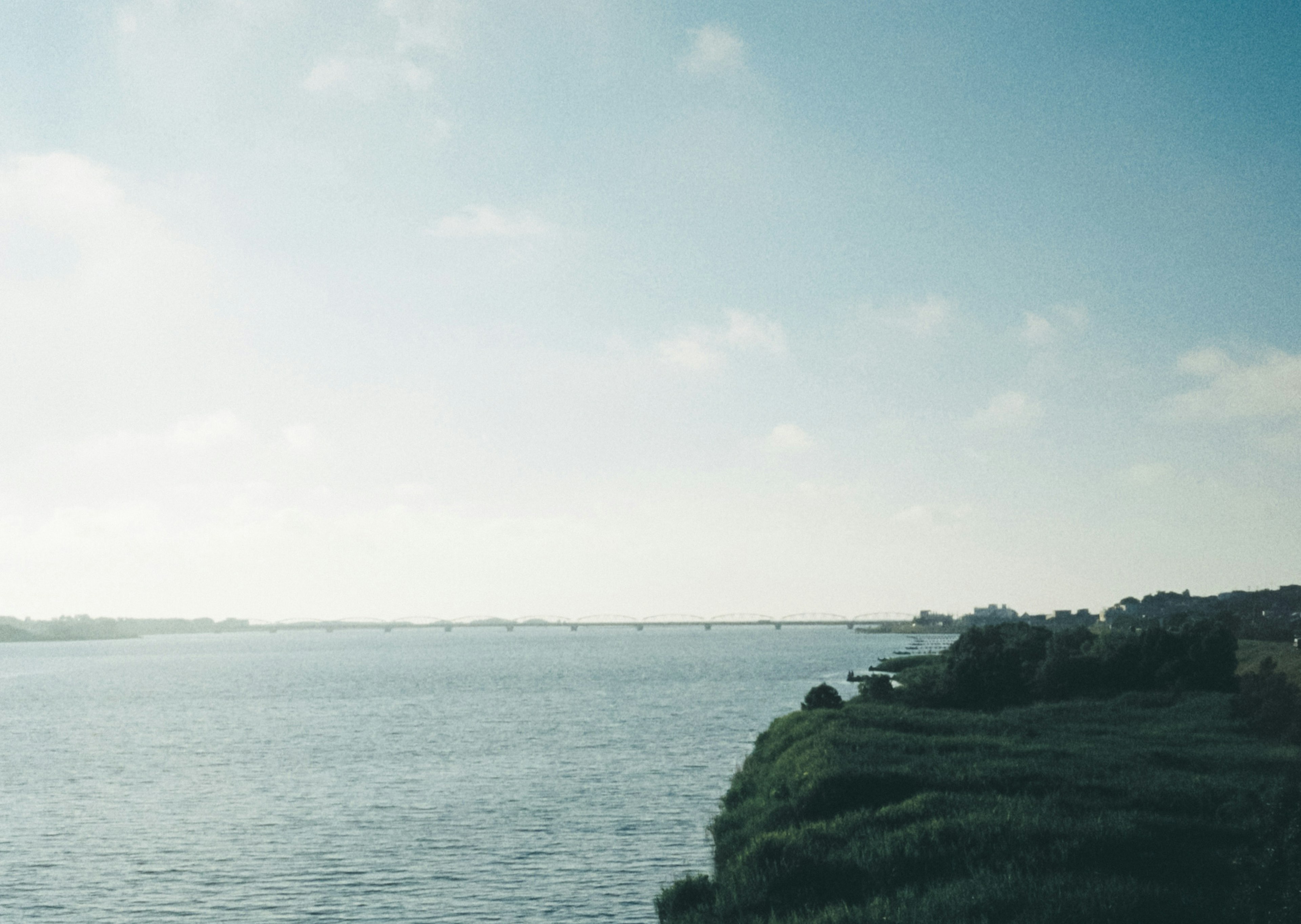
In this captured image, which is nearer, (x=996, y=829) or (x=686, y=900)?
(x=686, y=900)

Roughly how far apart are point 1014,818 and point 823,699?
48.8 metres

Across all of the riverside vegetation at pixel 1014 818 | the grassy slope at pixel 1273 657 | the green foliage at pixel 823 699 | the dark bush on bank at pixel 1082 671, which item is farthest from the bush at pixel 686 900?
Result: the grassy slope at pixel 1273 657

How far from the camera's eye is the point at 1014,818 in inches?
1604

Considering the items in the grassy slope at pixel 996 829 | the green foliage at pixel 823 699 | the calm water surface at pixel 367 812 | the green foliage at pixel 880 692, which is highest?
the grassy slope at pixel 996 829

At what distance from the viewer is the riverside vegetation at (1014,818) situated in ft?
103

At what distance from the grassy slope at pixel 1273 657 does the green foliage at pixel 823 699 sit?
45902 mm

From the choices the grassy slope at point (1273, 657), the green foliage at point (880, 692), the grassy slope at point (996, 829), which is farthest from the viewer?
the grassy slope at point (1273, 657)

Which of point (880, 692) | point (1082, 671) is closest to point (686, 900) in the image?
point (880, 692)

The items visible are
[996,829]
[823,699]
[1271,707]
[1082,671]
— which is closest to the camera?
[996,829]

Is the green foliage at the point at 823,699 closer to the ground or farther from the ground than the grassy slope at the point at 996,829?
closer to the ground

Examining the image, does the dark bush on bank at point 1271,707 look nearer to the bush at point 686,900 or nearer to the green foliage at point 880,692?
the green foliage at point 880,692

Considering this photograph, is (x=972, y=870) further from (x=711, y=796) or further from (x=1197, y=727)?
(x=1197, y=727)

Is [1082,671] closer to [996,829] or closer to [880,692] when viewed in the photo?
[880,692]

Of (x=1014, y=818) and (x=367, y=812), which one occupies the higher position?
(x=1014, y=818)
